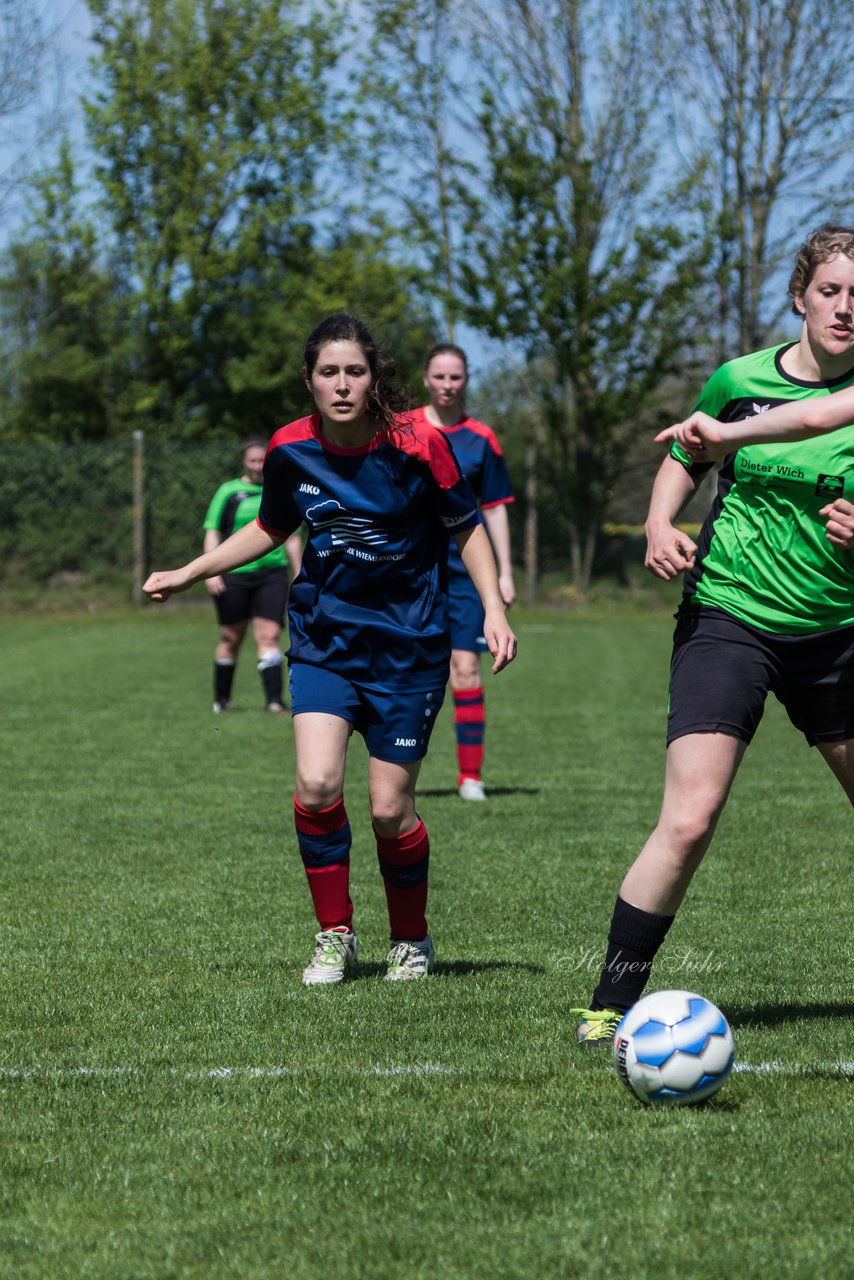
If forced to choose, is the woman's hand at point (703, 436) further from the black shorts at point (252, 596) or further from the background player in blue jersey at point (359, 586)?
→ the black shorts at point (252, 596)

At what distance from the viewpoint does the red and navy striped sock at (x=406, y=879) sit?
4961 millimetres

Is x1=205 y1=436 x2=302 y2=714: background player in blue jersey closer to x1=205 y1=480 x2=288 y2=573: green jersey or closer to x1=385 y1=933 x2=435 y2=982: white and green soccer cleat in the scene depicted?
x1=205 y1=480 x2=288 y2=573: green jersey

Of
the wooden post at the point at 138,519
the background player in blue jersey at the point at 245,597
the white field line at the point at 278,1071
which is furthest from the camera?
the wooden post at the point at 138,519

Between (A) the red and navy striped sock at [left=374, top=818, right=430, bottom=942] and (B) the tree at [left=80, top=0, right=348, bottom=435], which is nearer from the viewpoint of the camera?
(A) the red and navy striped sock at [left=374, top=818, right=430, bottom=942]

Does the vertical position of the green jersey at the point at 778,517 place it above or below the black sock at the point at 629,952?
above

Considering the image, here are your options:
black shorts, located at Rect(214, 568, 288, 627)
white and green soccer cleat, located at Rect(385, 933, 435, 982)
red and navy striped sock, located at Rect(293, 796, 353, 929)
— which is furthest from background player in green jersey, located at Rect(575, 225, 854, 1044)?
black shorts, located at Rect(214, 568, 288, 627)

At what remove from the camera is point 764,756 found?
10.4m

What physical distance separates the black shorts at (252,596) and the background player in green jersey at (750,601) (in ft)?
28.7

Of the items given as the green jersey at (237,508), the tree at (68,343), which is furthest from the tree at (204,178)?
the green jersey at (237,508)

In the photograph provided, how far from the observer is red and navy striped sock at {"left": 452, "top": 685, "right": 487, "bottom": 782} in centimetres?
877

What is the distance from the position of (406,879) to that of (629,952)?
3.47 feet

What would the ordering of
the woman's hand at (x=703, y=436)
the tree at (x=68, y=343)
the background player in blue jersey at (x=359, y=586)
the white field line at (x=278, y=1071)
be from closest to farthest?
the woman's hand at (x=703, y=436)
the white field line at (x=278, y=1071)
the background player in blue jersey at (x=359, y=586)
the tree at (x=68, y=343)

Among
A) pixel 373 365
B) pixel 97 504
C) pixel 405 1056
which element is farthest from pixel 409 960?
pixel 97 504

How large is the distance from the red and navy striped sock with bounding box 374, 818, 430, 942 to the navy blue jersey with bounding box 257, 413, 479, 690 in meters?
0.50
